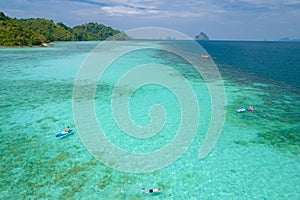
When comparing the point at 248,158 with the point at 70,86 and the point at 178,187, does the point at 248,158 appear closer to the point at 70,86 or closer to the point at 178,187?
the point at 178,187

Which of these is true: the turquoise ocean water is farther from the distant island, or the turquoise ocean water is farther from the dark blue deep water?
the distant island

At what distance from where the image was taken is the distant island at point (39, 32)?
73300 mm

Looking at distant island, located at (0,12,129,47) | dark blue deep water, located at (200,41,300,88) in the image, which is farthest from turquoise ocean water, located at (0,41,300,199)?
distant island, located at (0,12,129,47)

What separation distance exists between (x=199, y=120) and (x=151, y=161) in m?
6.64

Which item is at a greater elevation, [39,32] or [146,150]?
[39,32]

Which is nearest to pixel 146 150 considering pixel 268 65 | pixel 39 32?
pixel 268 65

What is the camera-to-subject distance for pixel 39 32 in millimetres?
108312

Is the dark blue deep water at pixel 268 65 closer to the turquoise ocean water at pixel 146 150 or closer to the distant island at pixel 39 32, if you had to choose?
the turquoise ocean water at pixel 146 150

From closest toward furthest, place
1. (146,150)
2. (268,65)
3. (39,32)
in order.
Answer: (146,150), (268,65), (39,32)

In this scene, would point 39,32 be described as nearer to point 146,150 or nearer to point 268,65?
point 268,65

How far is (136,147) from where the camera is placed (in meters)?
13.1

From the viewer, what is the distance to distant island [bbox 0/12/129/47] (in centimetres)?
7330

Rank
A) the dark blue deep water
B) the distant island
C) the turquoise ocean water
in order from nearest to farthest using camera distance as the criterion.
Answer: the turquoise ocean water
the dark blue deep water
the distant island

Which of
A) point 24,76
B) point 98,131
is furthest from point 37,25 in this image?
point 98,131
